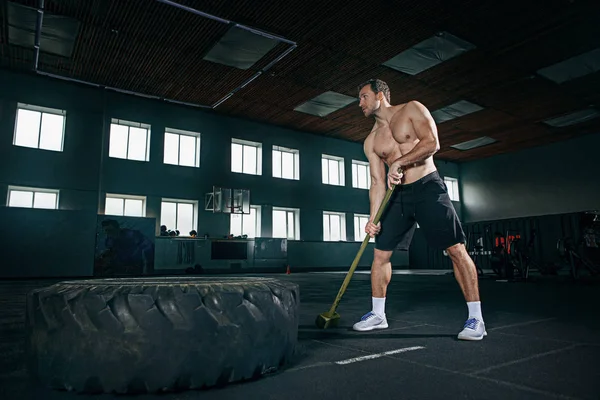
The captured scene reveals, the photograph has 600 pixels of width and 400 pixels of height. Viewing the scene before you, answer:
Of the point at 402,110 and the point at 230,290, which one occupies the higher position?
the point at 402,110

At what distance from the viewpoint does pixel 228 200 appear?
11039 mm

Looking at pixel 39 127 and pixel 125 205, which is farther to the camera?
pixel 125 205

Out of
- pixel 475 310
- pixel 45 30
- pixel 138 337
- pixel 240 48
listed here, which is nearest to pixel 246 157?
pixel 240 48

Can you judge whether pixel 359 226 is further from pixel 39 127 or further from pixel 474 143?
pixel 39 127

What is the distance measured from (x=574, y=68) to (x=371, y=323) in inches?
384

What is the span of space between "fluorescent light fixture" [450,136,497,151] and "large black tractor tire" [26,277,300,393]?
14430mm

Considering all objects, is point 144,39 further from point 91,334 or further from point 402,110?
point 91,334

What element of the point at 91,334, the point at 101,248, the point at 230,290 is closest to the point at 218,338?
the point at 230,290

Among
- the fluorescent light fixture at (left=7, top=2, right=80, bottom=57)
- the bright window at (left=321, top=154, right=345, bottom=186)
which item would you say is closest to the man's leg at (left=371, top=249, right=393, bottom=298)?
the fluorescent light fixture at (left=7, top=2, right=80, bottom=57)

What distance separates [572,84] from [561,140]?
5149 mm

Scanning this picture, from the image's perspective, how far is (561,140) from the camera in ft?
45.2

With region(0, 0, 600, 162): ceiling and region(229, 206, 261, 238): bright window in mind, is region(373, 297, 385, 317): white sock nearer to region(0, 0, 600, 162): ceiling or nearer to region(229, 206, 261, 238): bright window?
region(0, 0, 600, 162): ceiling

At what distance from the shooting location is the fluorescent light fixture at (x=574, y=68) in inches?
326

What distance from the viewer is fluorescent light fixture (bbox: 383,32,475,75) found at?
300 inches
